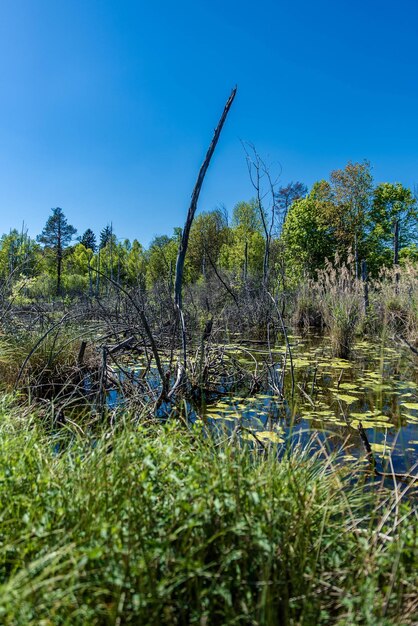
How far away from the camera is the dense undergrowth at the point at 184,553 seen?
1.18m

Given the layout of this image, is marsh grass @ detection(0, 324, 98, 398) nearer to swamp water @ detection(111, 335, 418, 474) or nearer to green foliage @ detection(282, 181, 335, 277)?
swamp water @ detection(111, 335, 418, 474)

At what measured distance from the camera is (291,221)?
91.4ft

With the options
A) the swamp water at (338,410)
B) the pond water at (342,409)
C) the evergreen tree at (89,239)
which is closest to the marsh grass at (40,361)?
the swamp water at (338,410)

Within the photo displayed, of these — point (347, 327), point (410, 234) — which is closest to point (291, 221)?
point (410, 234)

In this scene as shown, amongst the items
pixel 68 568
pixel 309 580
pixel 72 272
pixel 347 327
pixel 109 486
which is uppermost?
pixel 72 272

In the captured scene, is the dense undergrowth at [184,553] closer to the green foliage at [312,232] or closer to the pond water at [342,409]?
the pond water at [342,409]

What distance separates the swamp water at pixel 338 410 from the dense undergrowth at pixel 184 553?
2.47ft

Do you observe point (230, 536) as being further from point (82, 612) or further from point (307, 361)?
point (307, 361)

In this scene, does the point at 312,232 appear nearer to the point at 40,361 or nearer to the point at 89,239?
the point at 40,361

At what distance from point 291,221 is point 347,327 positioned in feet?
71.8

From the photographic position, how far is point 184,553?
1.35 meters

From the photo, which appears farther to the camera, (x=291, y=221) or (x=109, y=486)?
(x=291, y=221)

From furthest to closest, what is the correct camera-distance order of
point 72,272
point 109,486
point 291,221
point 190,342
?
1. point 72,272
2. point 291,221
3. point 190,342
4. point 109,486

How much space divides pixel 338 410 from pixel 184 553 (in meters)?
3.38
